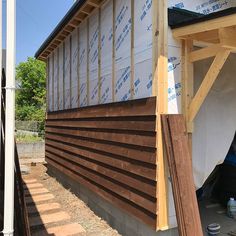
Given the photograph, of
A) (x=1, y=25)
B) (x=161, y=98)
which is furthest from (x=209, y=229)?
(x=1, y=25)

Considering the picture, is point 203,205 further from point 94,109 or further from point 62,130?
point 62,130

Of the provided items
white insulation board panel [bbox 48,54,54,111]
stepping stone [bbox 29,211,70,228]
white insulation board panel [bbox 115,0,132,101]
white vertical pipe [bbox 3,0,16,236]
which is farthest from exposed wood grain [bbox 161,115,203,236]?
white insulation board panel [bbox 48,54,54,111]

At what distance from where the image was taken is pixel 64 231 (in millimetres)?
5324

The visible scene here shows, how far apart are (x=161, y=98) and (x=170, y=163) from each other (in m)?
0.86

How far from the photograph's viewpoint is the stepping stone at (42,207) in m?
6.48

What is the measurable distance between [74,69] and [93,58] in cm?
141

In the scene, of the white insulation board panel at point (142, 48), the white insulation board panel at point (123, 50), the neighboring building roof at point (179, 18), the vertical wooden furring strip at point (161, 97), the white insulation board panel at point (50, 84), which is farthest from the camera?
the white insulation board panel at point (50, 84)

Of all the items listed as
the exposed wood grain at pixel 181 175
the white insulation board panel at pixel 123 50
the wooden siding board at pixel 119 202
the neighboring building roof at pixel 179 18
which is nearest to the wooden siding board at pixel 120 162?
the exposed wood grain at pixel 181 175

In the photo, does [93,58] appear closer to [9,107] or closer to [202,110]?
[202,110]

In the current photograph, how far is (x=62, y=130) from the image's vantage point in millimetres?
8617

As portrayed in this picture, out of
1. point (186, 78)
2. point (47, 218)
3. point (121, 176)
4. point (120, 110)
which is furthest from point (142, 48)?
point (47, 218)

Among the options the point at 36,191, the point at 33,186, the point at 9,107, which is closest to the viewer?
the point at 9,107

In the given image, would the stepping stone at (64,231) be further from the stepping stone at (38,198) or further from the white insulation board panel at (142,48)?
the white insulation board panel at (142,48)

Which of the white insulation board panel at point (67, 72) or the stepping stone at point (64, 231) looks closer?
the stepping stone at point (64, 231)
